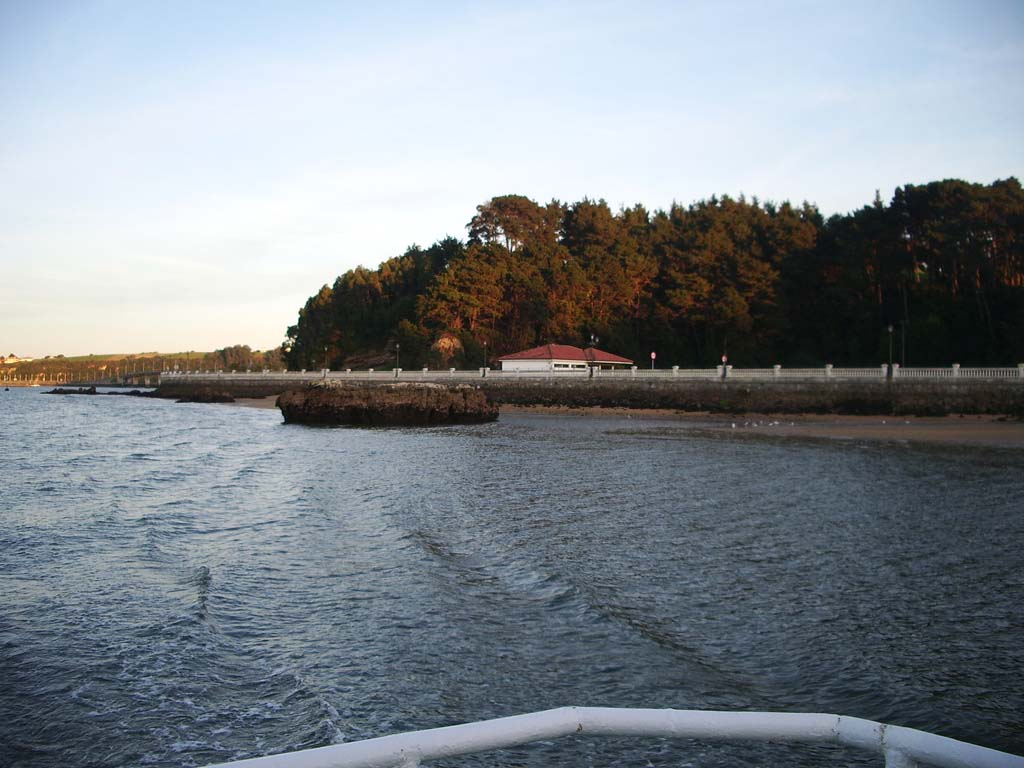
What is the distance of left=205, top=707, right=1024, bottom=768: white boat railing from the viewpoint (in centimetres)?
193

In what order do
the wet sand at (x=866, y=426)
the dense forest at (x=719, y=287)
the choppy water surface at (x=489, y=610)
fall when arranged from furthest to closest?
the dense forest at (x=719, y=287), the wet sand at (x=866, y=426), the choppy water surface at (x=489, y=610)

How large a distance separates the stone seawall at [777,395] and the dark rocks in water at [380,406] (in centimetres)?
537

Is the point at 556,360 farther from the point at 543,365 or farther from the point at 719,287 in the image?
the point at 719,287

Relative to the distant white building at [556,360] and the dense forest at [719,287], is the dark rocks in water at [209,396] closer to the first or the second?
the dense forest at [719,287]

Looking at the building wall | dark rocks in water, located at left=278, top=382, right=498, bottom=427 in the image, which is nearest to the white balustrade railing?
the building wall

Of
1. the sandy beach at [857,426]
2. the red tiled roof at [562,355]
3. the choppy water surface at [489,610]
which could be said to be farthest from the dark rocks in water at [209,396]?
the choppy water surface at [489,610]

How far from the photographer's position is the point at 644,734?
2.16 m

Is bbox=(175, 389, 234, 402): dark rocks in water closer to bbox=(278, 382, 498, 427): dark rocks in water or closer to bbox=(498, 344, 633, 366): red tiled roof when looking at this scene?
bbox=(498, 344, 633, 366): red tiled roof

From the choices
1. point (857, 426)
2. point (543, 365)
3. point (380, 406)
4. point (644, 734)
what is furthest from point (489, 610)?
point (543, 365)

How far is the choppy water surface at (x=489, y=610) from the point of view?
5.80 m

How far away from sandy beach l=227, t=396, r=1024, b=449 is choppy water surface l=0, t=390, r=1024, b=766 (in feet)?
48.7

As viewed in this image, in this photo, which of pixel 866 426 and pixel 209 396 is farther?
pixel 209 396

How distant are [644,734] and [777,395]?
47066 mm

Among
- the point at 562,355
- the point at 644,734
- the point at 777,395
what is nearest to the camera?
the point at 644,734
